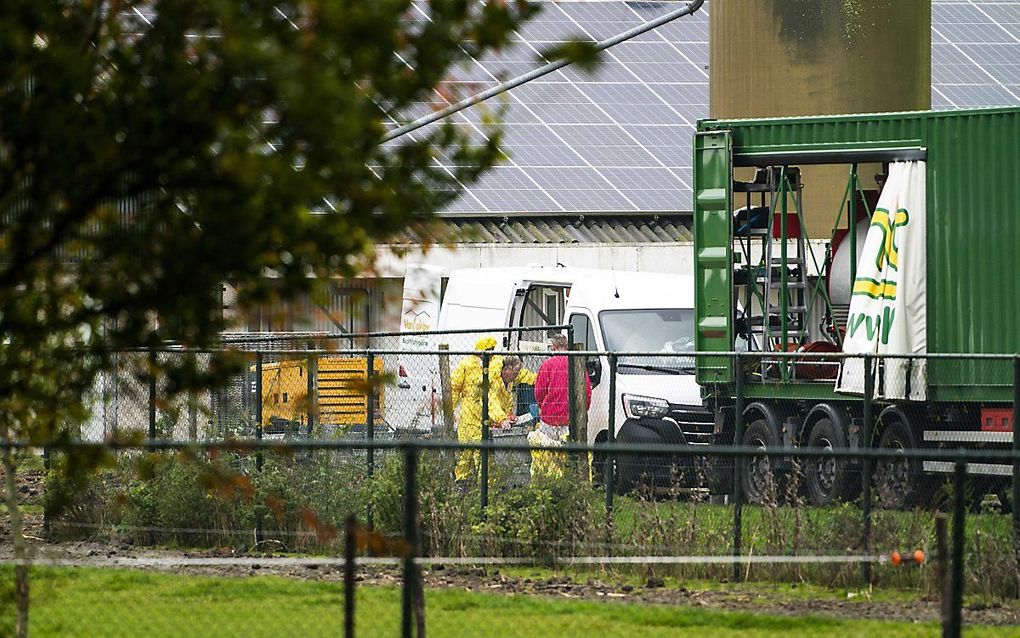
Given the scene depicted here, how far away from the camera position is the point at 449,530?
13.2 m

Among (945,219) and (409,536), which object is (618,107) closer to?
(945,219)

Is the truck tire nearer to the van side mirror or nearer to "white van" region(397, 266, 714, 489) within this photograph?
"white van" region(397, 266, 714, 489)

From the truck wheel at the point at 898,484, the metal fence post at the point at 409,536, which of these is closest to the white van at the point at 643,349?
the truck wheel at the point at 898,484

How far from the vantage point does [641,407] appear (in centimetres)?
1878

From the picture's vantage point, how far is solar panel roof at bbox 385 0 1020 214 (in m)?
34.0

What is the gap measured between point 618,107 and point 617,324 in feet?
53.9

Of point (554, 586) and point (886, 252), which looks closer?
point (554, 586)

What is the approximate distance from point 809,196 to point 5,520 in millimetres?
14622

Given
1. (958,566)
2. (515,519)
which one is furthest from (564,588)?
(958,566)

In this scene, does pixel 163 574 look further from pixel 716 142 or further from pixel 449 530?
pixel 716 142

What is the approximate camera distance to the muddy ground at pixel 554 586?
10.4m

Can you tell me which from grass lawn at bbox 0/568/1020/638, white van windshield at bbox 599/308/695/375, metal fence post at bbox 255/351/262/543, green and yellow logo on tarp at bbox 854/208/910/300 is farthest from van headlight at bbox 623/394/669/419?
grass lawn at bbox 0/568/1020/638

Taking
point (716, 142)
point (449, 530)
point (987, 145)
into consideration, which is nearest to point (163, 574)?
point (449, 530)

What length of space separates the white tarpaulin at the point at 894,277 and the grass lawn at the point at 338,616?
7.35 meters
